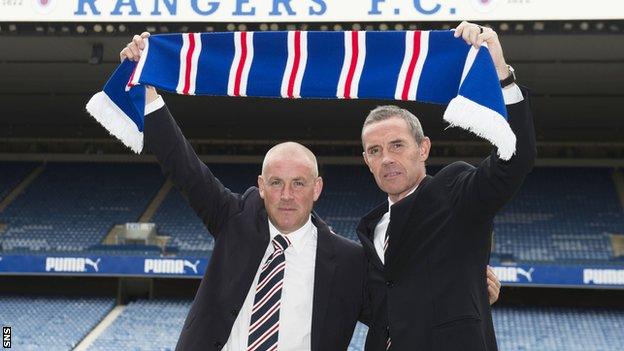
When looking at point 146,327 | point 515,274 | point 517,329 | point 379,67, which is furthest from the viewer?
point 146,327

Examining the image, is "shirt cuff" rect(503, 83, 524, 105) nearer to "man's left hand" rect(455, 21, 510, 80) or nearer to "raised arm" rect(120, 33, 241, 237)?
"man's left hand" rect(455, 21, 510, 80)

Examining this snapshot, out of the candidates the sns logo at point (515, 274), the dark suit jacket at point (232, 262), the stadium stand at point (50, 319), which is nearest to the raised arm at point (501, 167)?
the dark suit jacket at point (232, 262)

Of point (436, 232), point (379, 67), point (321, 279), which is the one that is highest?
point (379, 67)

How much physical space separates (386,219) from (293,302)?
0.56 meters

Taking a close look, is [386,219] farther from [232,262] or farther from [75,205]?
[75,205]

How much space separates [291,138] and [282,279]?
20228 millimetres

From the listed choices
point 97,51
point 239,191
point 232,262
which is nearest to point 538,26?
point 97,51

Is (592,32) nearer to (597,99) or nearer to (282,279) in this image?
(597,99)

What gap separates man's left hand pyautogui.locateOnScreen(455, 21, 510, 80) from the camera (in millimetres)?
3111

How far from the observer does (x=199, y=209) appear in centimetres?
336

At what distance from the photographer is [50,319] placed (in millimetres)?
17484

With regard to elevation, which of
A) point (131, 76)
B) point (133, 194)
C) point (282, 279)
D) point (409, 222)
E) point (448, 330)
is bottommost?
point (448, 330)

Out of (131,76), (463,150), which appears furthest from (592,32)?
(131,76)
